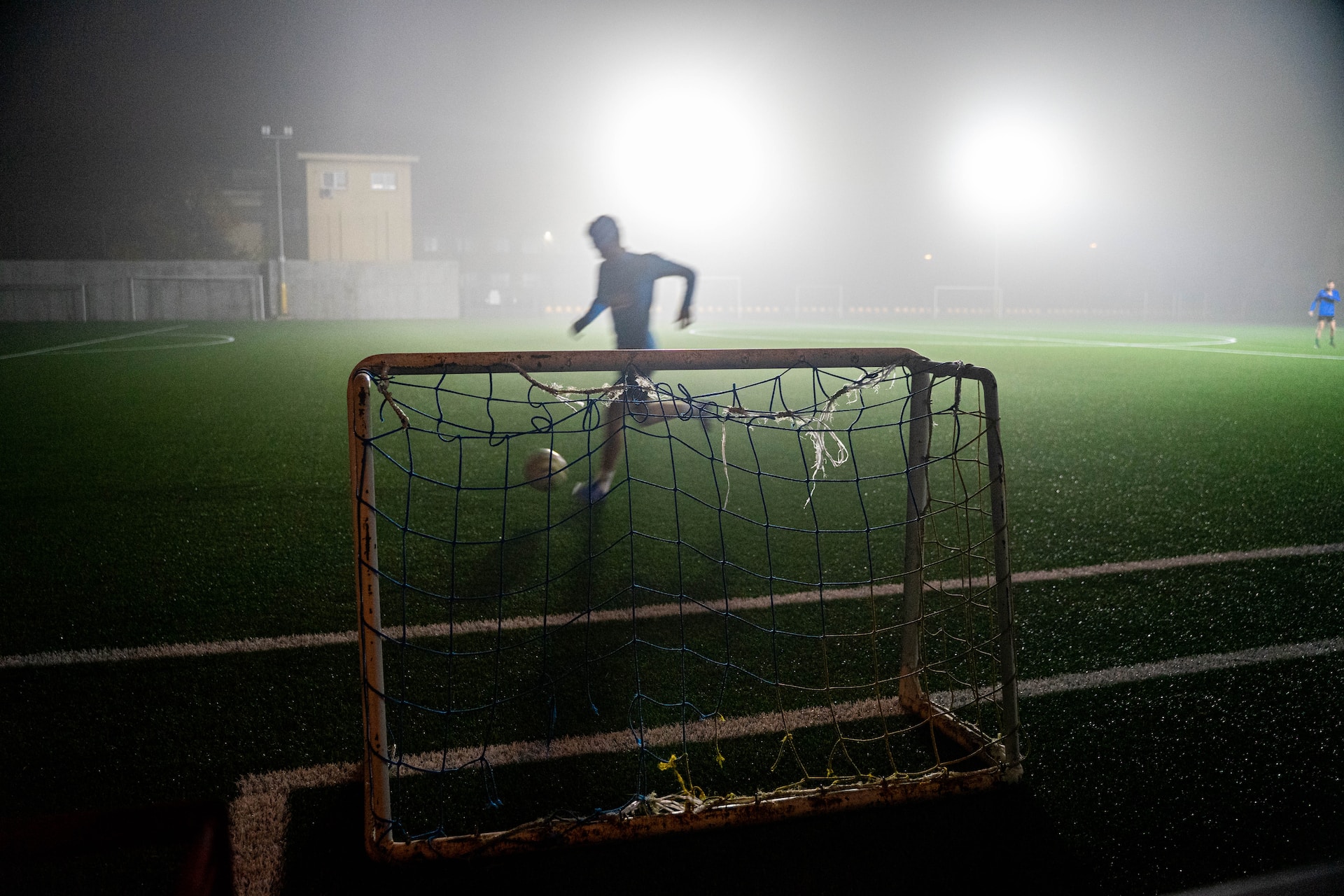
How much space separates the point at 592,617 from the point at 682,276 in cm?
308

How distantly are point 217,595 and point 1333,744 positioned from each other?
4197mm

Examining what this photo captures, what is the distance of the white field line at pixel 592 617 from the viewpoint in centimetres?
330

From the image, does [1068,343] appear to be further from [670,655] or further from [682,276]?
[670,655]

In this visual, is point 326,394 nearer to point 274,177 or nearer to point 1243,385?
point 1243,385

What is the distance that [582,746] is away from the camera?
2721mm

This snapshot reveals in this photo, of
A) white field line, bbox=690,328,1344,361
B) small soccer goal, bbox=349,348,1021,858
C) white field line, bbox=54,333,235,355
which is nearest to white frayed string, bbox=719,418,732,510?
small soccer goal, bbox=349,348,1021,858

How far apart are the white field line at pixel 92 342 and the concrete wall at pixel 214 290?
5837mm

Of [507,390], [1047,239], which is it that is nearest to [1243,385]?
[507,390]

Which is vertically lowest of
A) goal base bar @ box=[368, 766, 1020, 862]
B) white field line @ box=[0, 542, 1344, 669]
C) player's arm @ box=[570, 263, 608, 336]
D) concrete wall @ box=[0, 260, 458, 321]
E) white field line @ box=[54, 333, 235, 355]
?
goal base bar @ box=[368, 766, 1020, 862]

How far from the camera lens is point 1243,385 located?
12055mm

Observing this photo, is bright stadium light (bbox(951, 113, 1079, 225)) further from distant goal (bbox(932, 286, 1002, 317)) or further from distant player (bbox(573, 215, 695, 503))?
distant player (bbox(573, 215, 695, 503))

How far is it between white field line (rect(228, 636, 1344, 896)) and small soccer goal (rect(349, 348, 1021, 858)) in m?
0.02

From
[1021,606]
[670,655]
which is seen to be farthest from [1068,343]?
[670,655]

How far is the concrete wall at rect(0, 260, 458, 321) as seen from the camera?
104 feet
